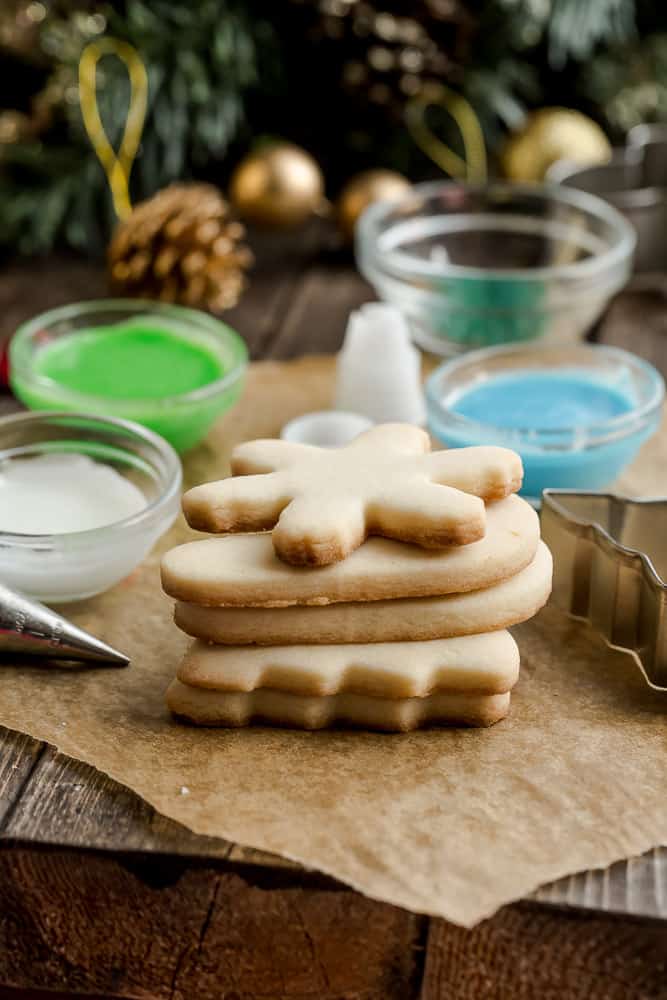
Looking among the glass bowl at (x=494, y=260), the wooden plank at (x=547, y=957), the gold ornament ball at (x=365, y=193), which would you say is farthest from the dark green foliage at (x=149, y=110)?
the wooden plank at (x=547, y=957)

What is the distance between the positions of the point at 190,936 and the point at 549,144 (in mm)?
1603

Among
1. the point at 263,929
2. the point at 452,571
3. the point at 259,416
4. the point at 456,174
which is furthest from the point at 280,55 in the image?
the point at 263,929

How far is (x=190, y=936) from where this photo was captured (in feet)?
3.31

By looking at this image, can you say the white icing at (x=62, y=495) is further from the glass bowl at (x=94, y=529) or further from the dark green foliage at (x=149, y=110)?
the dark green foliage at (x=149, y=110)

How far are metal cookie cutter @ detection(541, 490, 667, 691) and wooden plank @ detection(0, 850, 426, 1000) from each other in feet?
1.18

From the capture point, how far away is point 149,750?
1077 millimetres

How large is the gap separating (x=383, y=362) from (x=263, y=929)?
792 mm

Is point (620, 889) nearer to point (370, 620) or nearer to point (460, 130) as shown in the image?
point (370, 620)

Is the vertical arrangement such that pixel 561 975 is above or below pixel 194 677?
below

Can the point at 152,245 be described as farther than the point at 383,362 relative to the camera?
Yes

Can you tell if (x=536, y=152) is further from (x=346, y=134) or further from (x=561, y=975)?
(x=561, y=975)

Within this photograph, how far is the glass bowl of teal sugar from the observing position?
139 centimetres

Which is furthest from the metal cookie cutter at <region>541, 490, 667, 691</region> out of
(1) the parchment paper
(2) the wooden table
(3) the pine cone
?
(3) the pine cone

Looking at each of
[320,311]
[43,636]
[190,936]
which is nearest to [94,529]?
[43,636]
